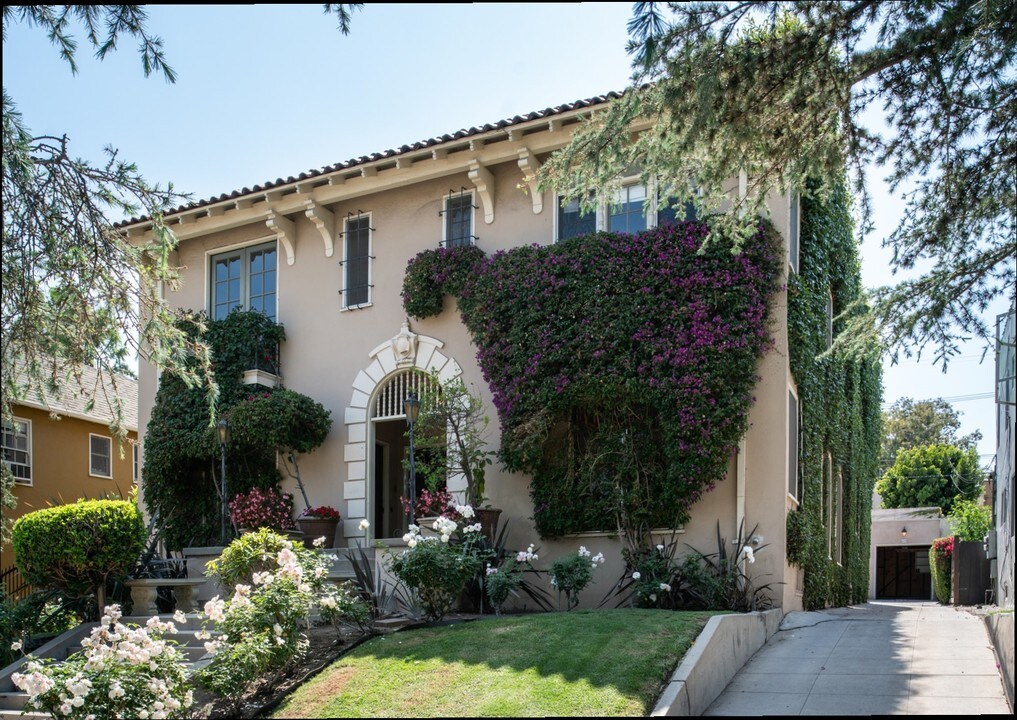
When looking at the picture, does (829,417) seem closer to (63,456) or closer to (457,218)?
(457,218)

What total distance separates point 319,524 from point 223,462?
5.29ft

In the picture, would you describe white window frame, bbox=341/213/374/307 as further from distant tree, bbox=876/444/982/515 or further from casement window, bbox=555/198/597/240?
distant tree, bbox=876/444/982/515

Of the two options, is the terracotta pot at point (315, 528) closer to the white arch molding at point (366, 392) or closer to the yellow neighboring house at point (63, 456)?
the white arch molding at point (366, 392)

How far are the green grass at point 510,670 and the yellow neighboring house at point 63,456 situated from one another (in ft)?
44.8

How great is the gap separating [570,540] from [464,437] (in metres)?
1.96

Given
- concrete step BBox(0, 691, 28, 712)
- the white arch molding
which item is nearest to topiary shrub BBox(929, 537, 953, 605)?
the white arch molding

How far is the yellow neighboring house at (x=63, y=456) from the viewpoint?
2194 cm

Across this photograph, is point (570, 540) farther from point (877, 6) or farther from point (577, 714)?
point (877, 6)

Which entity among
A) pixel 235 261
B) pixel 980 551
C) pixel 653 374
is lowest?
pixel 980 551

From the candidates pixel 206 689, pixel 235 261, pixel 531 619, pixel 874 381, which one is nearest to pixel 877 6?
pixel 531 619

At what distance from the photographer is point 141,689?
27.1 ft

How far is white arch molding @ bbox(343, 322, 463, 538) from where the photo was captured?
14789 millimetres

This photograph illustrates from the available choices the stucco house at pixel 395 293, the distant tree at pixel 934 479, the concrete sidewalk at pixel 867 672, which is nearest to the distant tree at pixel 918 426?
the distant tree at pixel 934 479

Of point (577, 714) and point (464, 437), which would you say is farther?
point (464, 437)
